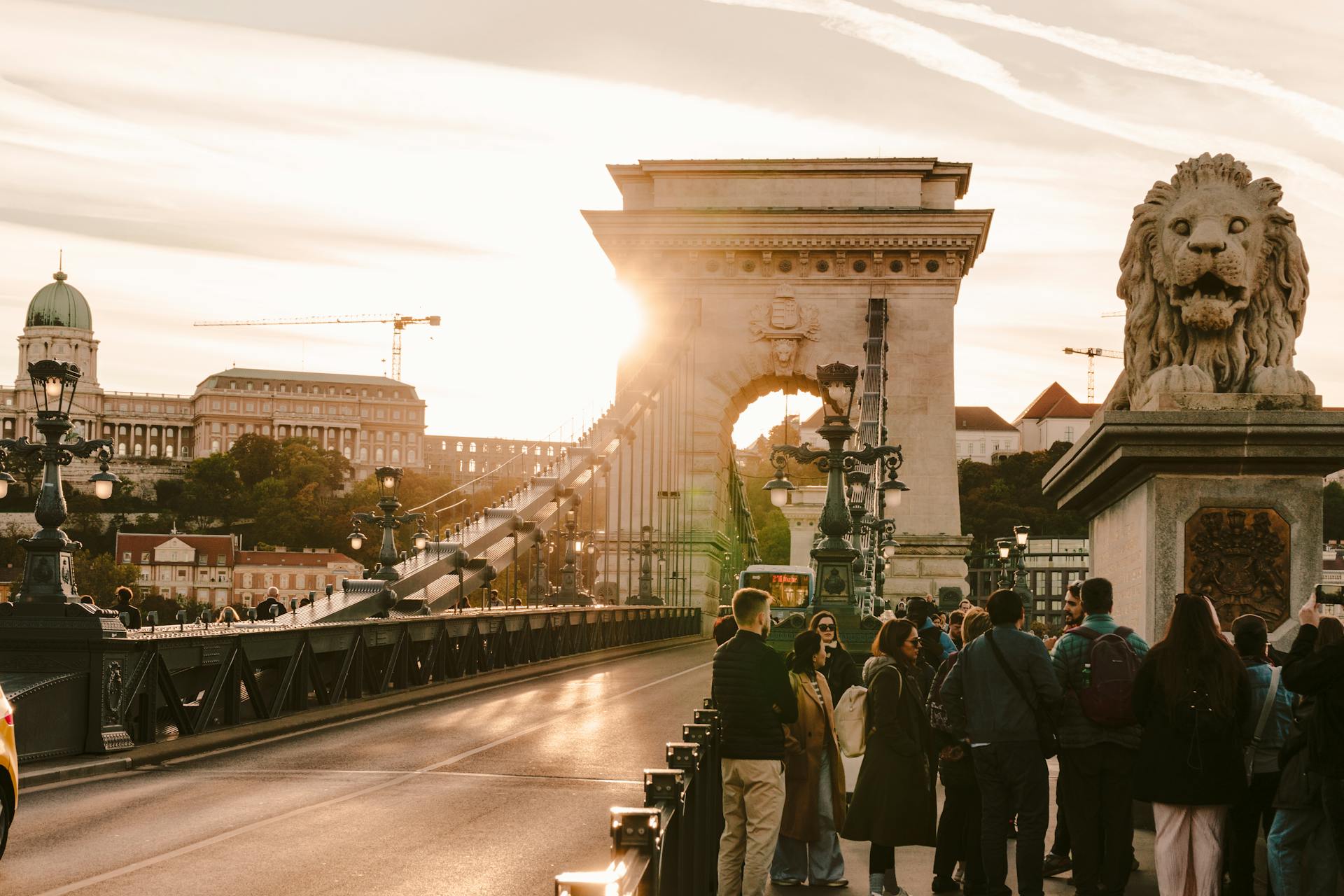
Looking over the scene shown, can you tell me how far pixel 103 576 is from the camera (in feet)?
403

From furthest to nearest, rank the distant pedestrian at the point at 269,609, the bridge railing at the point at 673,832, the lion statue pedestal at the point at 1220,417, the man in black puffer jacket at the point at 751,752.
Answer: the distant pedestrian at the point at 269,609
the lion statue pedestal at the point at 1220,417
the man in black puffer jacket at the point at 751,752
the bridge railing at the point at 673,832

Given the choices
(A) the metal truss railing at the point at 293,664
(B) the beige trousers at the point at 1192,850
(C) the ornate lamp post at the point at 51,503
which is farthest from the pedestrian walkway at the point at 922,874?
(C) the ornate lamp post at the point at 51,503

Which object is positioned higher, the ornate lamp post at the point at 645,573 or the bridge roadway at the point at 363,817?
the ornate lamp post at the point at 645,573

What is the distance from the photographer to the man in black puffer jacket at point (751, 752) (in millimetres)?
9086

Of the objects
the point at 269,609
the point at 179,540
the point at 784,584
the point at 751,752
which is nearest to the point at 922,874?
the point at 751,752

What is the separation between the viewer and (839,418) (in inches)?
833

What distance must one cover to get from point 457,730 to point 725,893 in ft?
34.7

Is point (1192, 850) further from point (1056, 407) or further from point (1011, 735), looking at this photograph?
point (1056, 407)

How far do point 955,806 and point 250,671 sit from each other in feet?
34.0

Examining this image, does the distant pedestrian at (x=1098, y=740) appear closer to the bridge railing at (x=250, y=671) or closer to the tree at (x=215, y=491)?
the bridge railing at (x=250, y=671)

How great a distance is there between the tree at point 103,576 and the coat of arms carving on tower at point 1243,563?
4560 inches

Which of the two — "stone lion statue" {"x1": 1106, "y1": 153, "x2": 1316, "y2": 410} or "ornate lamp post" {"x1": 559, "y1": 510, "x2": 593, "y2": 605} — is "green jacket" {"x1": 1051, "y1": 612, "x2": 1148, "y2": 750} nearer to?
"stone lion statue" {"x1": 1106, "y1": 153, "x2": 1316, "y2": 410}

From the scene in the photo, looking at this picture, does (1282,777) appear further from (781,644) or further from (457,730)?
(457,730)

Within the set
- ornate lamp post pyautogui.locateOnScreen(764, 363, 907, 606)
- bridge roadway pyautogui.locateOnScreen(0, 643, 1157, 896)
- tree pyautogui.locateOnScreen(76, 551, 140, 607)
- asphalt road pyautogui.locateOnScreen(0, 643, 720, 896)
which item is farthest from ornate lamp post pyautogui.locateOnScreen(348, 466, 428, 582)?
tree pyautogui.locateOnScreen(76, 551, 140, 607)
